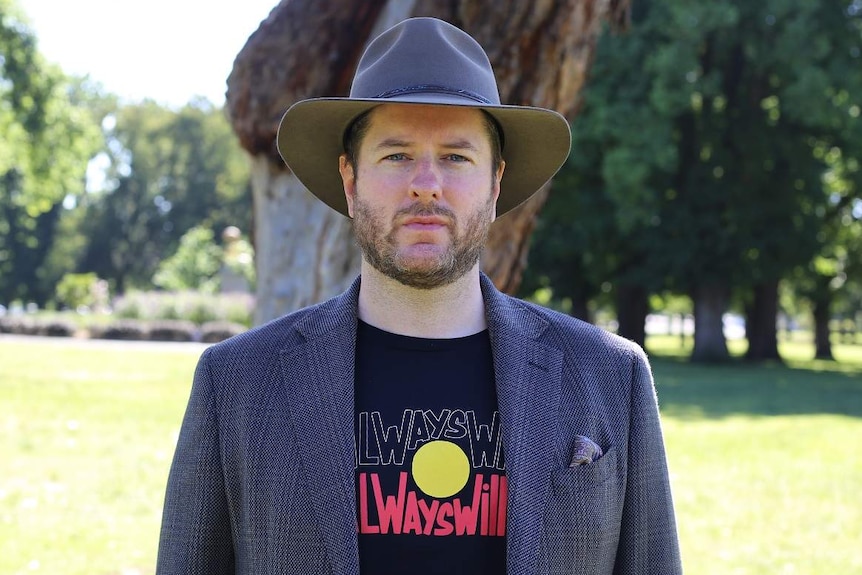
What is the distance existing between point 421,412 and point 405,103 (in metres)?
0.66

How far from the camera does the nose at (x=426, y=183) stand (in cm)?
207

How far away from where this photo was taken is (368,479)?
2014 millimetres

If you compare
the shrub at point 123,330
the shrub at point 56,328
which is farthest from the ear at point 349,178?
the shrub at point 56,328

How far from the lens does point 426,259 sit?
2080 millimetres

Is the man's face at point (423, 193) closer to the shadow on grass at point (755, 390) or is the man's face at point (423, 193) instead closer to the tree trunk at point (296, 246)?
the tree trunk at point (296, 246)

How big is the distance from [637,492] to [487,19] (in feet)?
9.12

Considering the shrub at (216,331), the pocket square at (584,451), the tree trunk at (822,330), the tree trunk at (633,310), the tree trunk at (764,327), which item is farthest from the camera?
the tree trunk at (822,330)

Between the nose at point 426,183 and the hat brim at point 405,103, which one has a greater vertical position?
the hat brim at point 405,103

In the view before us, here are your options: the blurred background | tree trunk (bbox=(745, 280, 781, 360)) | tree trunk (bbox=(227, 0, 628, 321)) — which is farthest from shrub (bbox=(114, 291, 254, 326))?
tree trunk (bbox=(227, 0, 628, 321))

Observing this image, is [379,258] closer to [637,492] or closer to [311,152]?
[311,152]

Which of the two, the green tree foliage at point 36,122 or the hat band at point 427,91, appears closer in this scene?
the hat band at point 427,91

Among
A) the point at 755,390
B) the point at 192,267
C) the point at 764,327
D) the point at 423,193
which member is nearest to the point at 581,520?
the point at 423,193

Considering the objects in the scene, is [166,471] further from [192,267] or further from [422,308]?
[192,267]

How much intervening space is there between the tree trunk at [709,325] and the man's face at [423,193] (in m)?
29.5
